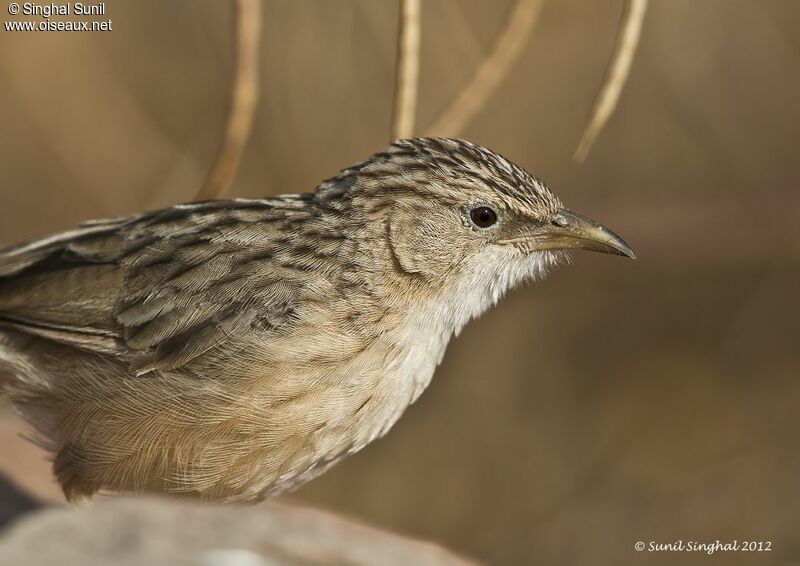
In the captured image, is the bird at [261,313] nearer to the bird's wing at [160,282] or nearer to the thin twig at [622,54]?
the bird's wing at [160,282]

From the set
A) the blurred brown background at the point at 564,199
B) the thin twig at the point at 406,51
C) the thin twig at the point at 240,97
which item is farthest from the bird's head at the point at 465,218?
the blurred brown background at the point at 564,199

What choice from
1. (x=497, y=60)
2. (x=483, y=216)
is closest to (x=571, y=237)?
(x=483, y=216)

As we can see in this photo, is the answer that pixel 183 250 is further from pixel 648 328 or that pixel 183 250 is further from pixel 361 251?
pixel 648 328

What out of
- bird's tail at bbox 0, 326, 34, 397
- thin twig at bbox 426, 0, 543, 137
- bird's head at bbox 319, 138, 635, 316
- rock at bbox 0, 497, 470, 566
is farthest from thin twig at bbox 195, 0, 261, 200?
rock at bbox 0, 497, 470, 566

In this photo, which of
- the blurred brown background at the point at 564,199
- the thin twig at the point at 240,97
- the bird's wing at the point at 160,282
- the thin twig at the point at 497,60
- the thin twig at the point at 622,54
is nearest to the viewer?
the bird's wing at the point at 160,282

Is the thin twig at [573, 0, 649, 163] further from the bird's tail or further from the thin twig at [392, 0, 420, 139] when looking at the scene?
the bird's tail

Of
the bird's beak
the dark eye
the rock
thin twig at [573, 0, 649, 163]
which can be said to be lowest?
the rock

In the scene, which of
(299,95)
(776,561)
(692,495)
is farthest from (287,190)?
(776,561)

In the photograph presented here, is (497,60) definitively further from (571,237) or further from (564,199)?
(564,199)
